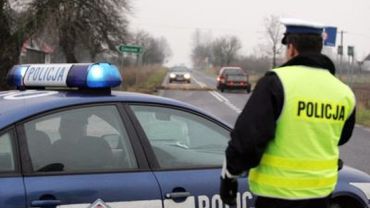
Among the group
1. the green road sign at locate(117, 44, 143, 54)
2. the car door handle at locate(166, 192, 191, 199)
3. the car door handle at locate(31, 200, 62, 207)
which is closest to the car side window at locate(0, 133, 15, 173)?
the car door handle at locate(31, 200, 62, 207)

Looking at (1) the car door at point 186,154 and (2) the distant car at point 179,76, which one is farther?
(2) the distant car at point 179,76

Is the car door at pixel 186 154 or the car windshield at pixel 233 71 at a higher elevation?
the car door at pixel 186 154

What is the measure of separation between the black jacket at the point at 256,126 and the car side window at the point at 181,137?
44.4 inches

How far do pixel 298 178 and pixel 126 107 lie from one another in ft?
4.53

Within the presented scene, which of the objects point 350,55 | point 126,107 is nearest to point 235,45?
point 350,55

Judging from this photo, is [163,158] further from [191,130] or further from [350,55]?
[350,55]

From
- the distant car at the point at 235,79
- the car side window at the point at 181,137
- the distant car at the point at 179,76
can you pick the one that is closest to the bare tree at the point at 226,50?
the distant car at the point at 179,76

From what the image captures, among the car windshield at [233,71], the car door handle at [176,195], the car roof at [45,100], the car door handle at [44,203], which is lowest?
the car windshield at [233,71]

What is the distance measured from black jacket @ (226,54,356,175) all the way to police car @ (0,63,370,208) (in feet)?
3.23

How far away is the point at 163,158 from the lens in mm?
4211

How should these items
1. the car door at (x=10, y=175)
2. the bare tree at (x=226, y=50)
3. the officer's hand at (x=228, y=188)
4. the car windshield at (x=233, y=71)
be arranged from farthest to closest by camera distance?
the bare tree at (x=226, y=50) < the car windshield at (x=233, y=71) < the car door at (x=10, y=175) < the officer's hand at (x=228, y=188)

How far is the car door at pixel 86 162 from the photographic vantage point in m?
3.67

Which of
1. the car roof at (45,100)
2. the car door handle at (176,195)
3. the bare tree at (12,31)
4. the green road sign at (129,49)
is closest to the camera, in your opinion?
the car roof at (45,100)

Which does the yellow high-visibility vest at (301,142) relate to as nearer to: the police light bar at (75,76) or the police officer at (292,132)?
the police officer at (292,132)
